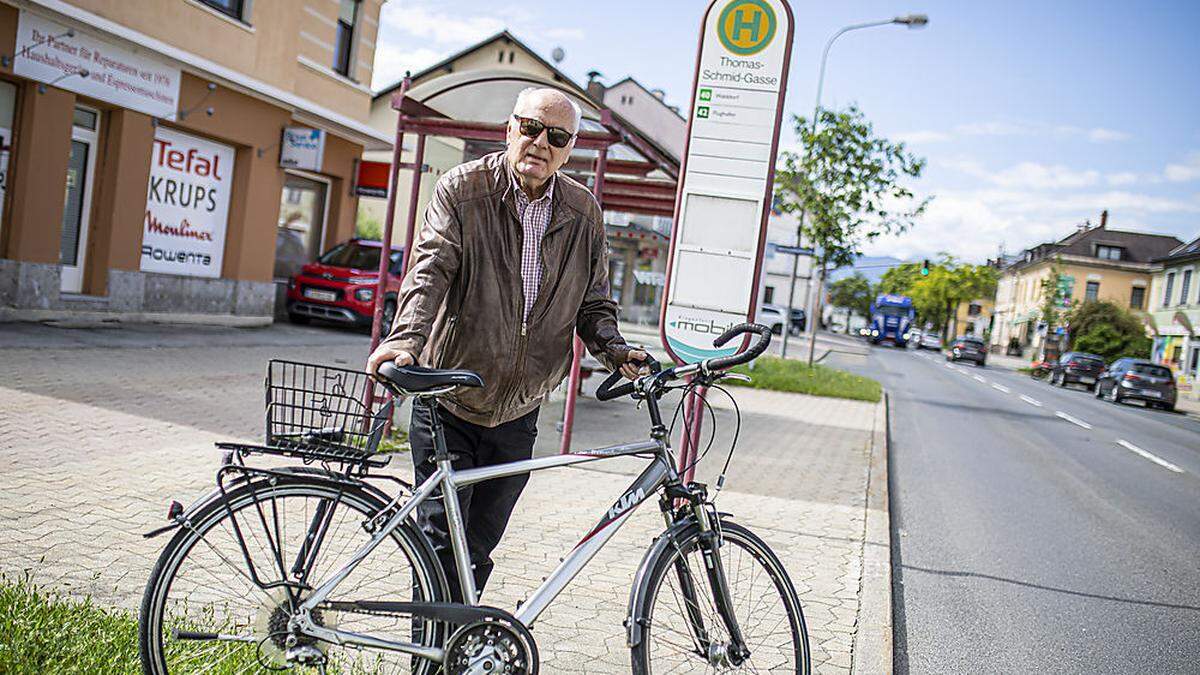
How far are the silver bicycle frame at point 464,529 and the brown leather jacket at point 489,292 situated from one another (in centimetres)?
30

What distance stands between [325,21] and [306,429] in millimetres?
17227

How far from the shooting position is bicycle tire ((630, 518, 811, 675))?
2941 millimetres

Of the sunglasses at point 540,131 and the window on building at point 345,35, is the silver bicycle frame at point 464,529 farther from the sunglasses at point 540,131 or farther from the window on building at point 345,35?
the window on building at point 345,35

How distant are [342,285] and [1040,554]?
1395 centimetres

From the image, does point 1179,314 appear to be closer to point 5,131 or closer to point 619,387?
point 5,131

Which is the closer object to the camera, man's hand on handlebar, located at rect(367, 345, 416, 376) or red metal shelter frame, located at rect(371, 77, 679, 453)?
man's hand on handlebar, located at rect(367, 345, 416, 376)

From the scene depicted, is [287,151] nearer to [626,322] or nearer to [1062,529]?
[626,322]

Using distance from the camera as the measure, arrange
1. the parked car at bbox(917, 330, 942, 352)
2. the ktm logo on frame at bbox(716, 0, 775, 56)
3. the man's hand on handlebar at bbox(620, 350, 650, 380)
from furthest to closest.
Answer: the parked car at bbox(917, 330, 942, 352) < the ktm logo on frame at bbox(716, 0, 775, 56) < the man's hand on handlebar at bbox(620, 350, 650, 380)

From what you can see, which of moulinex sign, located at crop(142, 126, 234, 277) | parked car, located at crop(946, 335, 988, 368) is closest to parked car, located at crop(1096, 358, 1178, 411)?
parked car, located at crop(946, 335, 988, 368)

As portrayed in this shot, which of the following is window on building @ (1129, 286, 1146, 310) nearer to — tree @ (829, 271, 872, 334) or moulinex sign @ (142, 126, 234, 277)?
tree @ (829, 271, 872, 334)

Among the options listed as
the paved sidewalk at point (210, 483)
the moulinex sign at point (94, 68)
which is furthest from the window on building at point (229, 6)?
the paved sidewalk at point (210, 483)

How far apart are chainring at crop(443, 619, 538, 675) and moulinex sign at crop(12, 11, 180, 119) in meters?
11.5

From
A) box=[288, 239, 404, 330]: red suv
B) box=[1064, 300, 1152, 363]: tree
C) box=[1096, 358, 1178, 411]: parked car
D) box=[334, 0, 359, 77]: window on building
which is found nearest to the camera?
box=[288, 239, 404, 330]: red suv

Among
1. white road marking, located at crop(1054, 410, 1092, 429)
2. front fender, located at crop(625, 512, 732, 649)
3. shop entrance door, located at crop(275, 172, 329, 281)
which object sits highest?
shop entrance door, located at crop(275, 172, 329, 281)
